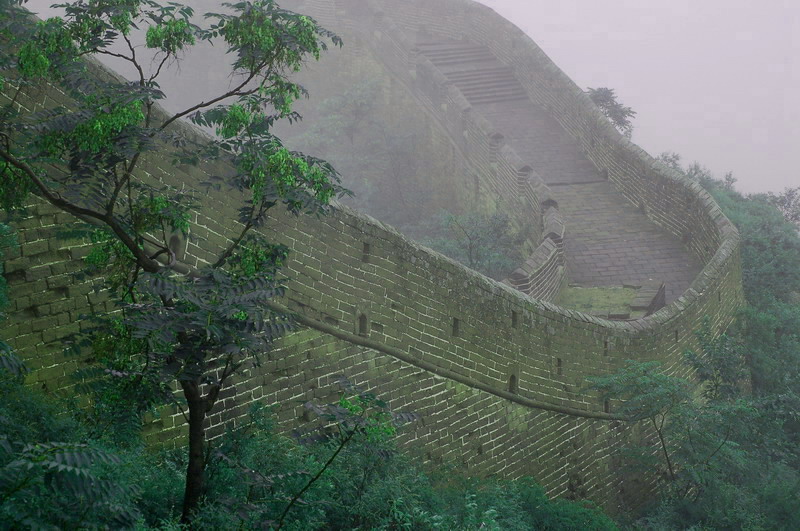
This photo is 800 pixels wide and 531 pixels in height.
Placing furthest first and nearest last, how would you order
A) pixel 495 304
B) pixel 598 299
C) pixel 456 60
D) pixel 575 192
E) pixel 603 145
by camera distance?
pixel 456 60
pixel 603 145
pixel 575 192
pixel 598 299
pixel 495 304

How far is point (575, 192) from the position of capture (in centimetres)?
1842

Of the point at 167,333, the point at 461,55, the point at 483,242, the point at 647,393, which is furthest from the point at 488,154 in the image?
the point at 167,333

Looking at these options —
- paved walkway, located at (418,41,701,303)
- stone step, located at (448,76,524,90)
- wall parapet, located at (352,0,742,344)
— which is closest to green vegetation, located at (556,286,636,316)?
paved walkway, located at (418,41,701,303)

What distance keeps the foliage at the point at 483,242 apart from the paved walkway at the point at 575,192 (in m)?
0.90

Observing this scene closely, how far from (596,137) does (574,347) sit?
835cm

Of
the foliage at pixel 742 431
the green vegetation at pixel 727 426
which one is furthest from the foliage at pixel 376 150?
the green vegetation at pixel 727 426

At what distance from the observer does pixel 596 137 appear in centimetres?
1906

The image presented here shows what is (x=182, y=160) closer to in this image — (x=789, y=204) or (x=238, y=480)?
(x=238, y=480)

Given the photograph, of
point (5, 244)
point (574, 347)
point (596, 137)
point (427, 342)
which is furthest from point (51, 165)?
point (596, 137)

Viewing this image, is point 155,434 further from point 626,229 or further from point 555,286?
point 626,229

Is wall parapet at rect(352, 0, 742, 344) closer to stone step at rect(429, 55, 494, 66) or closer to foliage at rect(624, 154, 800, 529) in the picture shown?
stone step at rect(429, 55, 494, 66)

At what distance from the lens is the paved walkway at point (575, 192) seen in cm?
1614

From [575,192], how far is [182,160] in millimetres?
12689

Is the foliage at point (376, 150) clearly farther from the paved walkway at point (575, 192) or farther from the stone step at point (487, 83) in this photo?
the paved walkway at point (575, 192)
